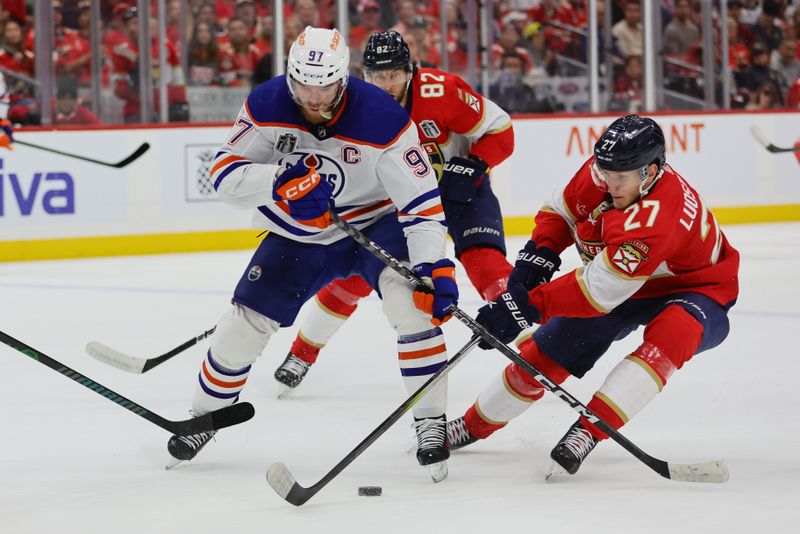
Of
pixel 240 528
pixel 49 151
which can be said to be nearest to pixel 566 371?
pixel 240 528

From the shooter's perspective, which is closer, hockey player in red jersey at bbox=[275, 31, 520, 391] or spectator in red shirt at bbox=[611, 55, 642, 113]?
hockey player in red jersey at bbox=[275, 31, 520, 391]

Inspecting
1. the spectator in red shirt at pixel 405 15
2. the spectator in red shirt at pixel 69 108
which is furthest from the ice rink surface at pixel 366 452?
the spectator in red shirt at pixel 405 15

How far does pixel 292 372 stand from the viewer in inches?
154

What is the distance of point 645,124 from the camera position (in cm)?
281

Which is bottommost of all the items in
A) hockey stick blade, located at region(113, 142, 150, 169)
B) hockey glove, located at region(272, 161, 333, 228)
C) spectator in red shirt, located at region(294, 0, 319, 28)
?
hockey stick blade, located at region(113, 142, 150, 169)

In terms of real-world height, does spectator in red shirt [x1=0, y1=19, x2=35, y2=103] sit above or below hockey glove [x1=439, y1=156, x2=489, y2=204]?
above

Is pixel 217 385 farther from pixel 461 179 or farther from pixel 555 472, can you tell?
pixel 461 179

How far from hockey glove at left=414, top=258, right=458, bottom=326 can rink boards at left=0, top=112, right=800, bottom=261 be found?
468 centimetres

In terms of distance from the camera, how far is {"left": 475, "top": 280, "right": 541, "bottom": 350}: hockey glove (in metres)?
2.81

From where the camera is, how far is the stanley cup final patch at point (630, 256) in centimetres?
273

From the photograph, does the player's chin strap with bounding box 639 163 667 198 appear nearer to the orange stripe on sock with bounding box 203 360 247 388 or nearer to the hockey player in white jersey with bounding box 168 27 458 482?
the hockey player in white jersey with bounding box 168 27 458 482

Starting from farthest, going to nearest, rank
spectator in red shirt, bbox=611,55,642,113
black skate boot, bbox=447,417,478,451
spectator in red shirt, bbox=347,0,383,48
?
spectator in red shirt, bbox=611,55,642,113, spectator in red shirt, bbox=347,0,383,48, black skate boot, bbox=447,417,478,451

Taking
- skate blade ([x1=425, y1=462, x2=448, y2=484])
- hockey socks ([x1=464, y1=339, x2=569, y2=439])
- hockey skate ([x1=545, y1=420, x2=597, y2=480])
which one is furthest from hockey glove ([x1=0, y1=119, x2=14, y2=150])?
hockey skate ([x1=545, y1=420, x2=597, y2=480])

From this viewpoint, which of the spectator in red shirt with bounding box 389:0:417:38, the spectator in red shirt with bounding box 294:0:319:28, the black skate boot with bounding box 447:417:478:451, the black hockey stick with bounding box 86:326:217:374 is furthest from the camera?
the spectator in red shirt with bounding box 389:0:417:38
